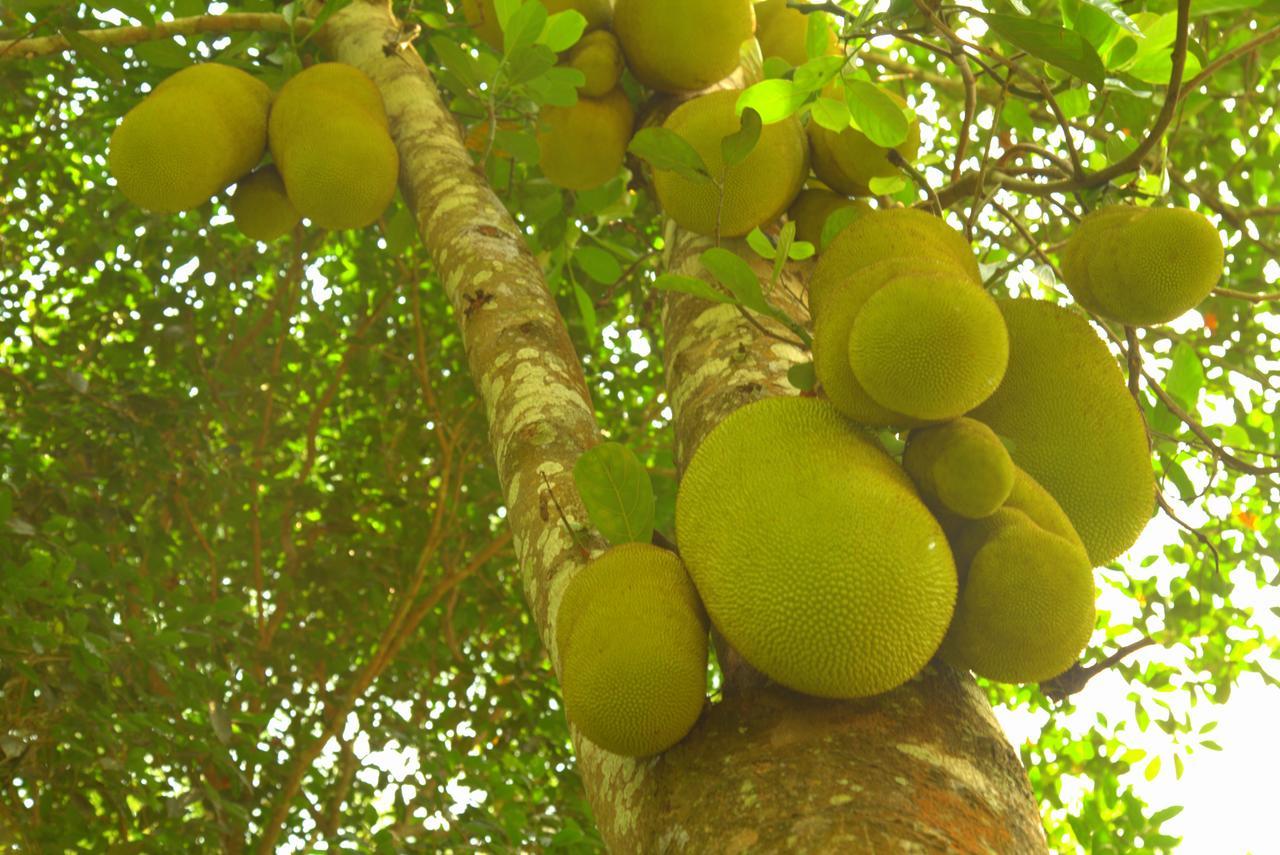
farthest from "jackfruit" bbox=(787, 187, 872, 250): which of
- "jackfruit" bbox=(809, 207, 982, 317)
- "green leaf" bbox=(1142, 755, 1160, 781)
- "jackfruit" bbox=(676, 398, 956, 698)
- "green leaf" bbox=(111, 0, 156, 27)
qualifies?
"green leaf" bbox=(1142, 755, 1160, 781)

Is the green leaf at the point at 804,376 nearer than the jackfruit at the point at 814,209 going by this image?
Yes

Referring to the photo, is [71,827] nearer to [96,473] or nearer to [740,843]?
[96,473]

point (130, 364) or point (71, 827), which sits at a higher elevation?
point (130, 364)

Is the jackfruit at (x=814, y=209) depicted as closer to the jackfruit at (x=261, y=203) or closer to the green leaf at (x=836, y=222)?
the green leaf at (x=836, y=222)

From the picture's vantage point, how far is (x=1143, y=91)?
1060 mm

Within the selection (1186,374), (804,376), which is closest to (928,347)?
(804,376)

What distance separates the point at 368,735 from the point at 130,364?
53.4 inches

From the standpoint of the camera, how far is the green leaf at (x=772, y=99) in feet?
3.24

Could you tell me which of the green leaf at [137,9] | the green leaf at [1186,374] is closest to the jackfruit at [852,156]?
the green leaf at [1186,374]

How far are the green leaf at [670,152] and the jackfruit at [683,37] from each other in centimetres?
33

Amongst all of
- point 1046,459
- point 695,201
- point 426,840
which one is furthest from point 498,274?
point 426,840

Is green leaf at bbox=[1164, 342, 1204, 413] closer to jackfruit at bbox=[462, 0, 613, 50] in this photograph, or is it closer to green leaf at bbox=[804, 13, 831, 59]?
green leaf at bbox=[804, 13, 831, 59]

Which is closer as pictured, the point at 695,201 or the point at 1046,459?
the point at 1046,459

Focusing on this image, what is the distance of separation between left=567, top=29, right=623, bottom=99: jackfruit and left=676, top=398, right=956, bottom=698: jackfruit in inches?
32.1
